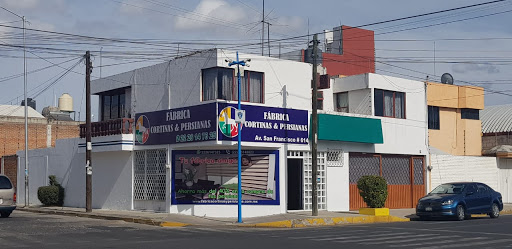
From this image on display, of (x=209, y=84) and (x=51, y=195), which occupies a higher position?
(x=209, y=84)

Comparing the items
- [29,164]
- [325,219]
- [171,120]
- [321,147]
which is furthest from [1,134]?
[325,219]

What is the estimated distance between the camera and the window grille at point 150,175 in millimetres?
28906

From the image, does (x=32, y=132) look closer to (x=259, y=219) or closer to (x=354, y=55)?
(x=354, y=55)

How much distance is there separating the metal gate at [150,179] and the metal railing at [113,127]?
49.6 inches

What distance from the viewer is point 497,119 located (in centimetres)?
5612

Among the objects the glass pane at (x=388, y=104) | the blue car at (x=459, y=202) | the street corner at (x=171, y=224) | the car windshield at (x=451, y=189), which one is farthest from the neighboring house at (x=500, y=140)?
the street corner at (x=171, y=224)

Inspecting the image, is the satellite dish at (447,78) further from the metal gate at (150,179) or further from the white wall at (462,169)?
the metal gate at (150,179)

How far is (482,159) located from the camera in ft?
125

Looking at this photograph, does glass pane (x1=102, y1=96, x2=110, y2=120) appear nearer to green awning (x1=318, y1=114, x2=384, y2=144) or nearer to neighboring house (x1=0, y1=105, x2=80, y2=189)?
green awning (x1=318, y1=114, x2=384, y2=144)

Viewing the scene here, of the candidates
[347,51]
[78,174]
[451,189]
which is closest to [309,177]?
[451,189]

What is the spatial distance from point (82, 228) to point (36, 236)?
10.2ft

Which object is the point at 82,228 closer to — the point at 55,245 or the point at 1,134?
the point at 55,245

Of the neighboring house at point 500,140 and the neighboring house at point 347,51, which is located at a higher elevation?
the neighboring house at point 347,51

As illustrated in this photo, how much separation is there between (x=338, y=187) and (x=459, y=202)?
6.04 meters
